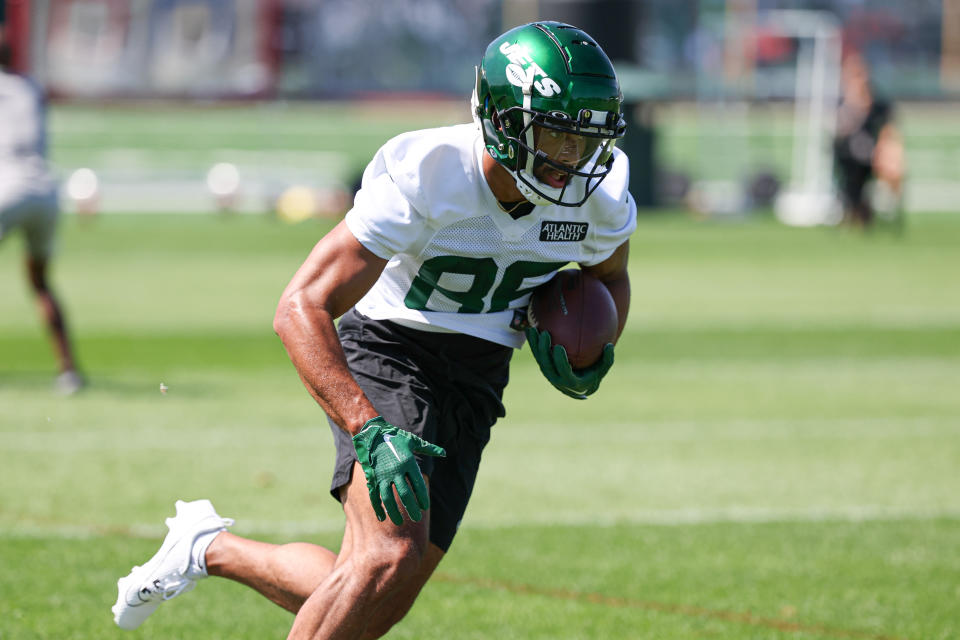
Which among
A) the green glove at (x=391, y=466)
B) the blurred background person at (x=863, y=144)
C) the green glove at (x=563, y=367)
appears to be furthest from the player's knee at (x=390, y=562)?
the blurred background person at (x=863, y=144)

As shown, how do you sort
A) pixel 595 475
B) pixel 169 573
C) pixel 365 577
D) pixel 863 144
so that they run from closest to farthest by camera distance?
pixel 365 577 → pixel 169 573 → pixel 595 475 → pixel 863 144

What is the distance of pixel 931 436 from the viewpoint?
838cm

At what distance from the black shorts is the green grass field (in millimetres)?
942

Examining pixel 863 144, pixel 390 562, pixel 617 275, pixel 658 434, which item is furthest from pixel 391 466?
pixel 863 144

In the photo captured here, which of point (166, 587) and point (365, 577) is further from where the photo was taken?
point (166, 587)

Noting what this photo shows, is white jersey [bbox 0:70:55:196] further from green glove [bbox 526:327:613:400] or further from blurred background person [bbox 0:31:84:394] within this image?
green glove [bbox 526:327:613:400]

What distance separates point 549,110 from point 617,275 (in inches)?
36.2

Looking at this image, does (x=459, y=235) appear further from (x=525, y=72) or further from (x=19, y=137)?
(x=19, y=137)

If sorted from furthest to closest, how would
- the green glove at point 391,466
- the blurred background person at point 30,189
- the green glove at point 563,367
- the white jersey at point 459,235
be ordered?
the blurred background person at point 30,189
the green glove at point 563,367
the white jersey at point 459,235
the green glove at point 391,466

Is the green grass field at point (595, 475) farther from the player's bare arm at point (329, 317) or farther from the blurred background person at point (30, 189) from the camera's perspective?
the player's bare arm at point (329, 317)

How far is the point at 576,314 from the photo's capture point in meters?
4.21

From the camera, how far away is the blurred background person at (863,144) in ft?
71.5

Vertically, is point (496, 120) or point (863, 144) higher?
point (496, 120)

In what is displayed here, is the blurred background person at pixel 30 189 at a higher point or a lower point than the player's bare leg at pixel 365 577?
lower
